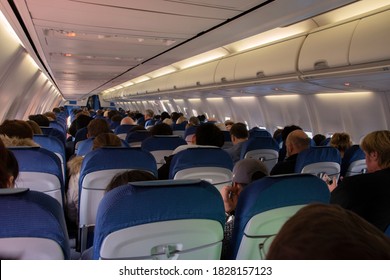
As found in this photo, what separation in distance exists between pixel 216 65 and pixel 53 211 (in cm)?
824

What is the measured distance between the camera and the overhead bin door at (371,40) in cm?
414

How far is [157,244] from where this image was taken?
5.92 feet

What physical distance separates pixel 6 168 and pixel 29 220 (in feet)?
3.18

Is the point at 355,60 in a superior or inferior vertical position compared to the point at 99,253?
superior

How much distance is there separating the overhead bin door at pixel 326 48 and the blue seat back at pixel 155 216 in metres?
3.83

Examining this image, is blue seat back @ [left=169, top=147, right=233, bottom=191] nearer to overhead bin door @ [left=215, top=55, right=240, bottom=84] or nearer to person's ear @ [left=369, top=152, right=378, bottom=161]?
person's ear @ [left=369, top=152, right=378, bottom=161]

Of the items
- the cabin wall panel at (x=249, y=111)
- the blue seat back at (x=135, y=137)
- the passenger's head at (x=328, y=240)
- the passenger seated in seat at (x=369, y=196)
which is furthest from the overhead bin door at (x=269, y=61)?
the passenger's head at (x=328, y=240)

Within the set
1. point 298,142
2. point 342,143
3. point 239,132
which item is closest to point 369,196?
point 298,142

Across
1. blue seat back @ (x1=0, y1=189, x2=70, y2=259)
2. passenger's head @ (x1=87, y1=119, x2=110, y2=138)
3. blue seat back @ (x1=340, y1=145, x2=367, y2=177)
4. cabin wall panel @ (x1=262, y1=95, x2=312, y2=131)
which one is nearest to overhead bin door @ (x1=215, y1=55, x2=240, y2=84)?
cabin wall panel @ (x1=262, y1=95, x2=312, y2=131)

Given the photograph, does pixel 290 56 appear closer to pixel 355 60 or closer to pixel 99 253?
pixel 355 60

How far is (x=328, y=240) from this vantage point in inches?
30.7

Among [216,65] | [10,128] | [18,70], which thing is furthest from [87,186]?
[18,70]

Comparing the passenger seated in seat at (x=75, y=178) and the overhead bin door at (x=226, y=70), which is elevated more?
the overhead bin door at (x=226, y=70)

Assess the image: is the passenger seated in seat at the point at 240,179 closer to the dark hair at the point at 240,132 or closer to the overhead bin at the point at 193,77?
the dark hair at the point at 240,132
